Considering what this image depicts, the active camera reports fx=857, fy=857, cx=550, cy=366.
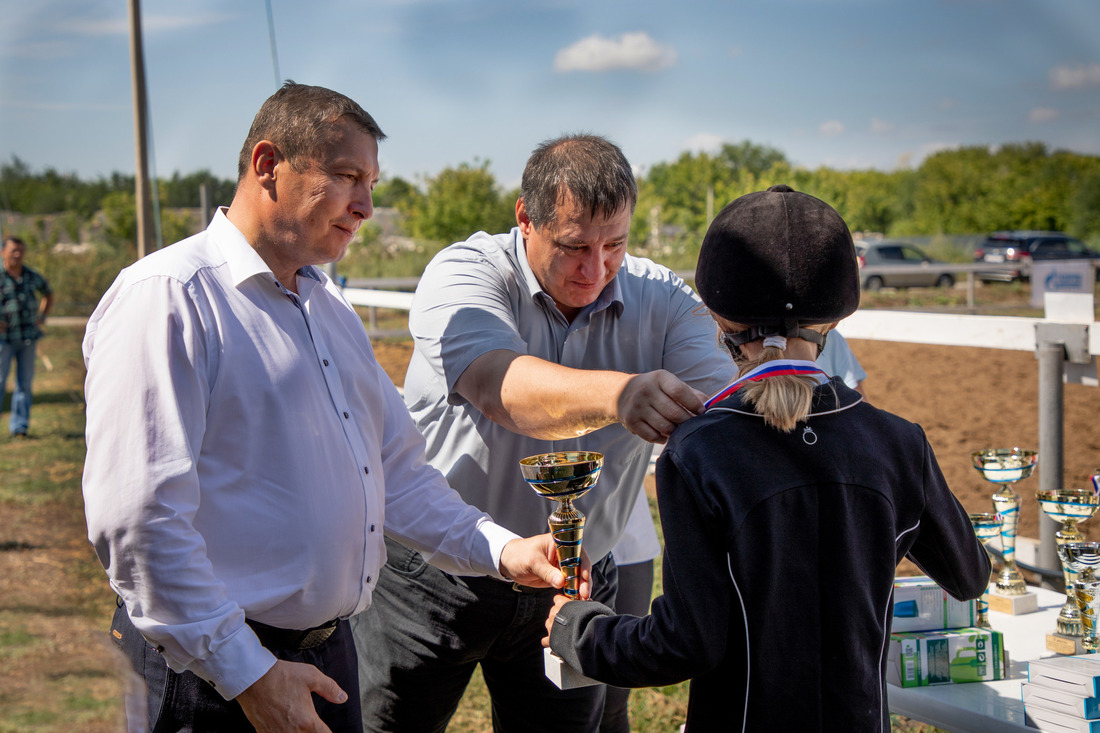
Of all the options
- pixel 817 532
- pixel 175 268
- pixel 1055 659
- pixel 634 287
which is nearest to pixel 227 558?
pixel 175 268

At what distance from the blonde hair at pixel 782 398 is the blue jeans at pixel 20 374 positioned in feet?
34.9

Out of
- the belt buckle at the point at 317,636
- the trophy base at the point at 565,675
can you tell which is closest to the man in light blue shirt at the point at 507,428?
the belt buckle at the point at 317,636

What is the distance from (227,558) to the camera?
160 centimetres

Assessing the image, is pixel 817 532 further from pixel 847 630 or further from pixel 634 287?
pixel 634 287

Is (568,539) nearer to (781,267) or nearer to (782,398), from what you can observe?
(782,398)

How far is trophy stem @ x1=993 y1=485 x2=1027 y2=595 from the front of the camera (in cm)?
267

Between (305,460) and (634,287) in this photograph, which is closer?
(305,460)

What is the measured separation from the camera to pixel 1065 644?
7.48ft

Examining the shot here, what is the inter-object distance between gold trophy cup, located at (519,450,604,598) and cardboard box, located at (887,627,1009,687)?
35.4 inches

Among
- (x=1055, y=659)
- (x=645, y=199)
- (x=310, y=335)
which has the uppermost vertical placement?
Answer: (x=645, y=199)

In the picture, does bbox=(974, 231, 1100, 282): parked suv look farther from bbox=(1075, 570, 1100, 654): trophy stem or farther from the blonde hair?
the blonde hair

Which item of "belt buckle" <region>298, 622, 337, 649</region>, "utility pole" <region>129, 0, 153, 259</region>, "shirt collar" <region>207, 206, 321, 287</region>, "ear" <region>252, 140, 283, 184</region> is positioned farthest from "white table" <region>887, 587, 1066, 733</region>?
"utility pole" <region>129, 0, 153, 259</region>

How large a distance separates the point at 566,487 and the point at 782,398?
527 millimetres

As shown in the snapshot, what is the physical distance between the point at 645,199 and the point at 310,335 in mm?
46840
